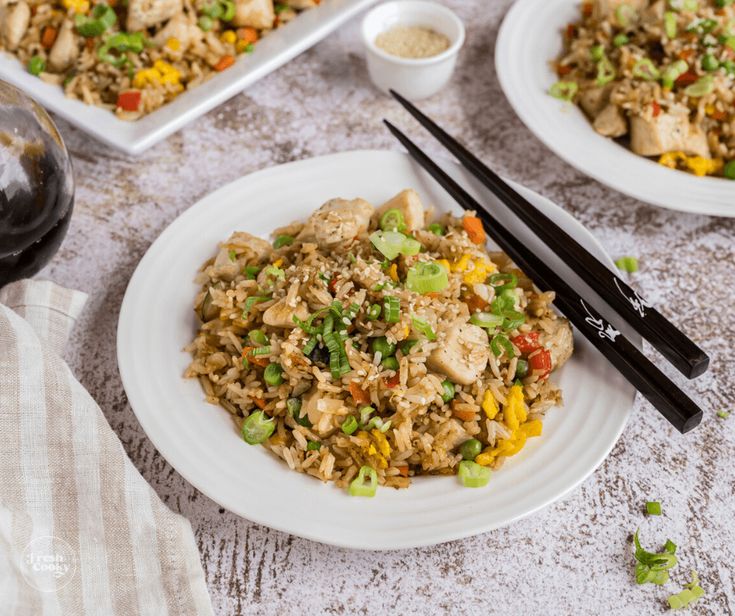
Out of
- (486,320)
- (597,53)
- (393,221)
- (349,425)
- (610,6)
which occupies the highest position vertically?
(610,6)

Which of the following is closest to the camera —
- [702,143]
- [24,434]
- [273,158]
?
[24,434]

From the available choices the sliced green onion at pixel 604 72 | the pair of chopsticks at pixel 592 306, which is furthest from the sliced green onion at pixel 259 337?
the sliced green onion at pixel 604 72

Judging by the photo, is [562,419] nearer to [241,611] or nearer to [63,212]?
[241,611]

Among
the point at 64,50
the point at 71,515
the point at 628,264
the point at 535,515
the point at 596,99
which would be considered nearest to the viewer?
the point at 71,515

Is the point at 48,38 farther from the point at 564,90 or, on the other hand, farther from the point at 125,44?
the point at 564,90

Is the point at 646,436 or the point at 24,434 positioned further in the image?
the point at 646,436

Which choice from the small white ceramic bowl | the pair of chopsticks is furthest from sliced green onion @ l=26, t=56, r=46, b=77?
the pair of chopsticks

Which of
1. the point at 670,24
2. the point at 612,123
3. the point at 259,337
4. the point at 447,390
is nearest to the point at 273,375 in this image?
the point at 259,337

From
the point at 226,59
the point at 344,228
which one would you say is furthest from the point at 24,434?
the point at 226,59
